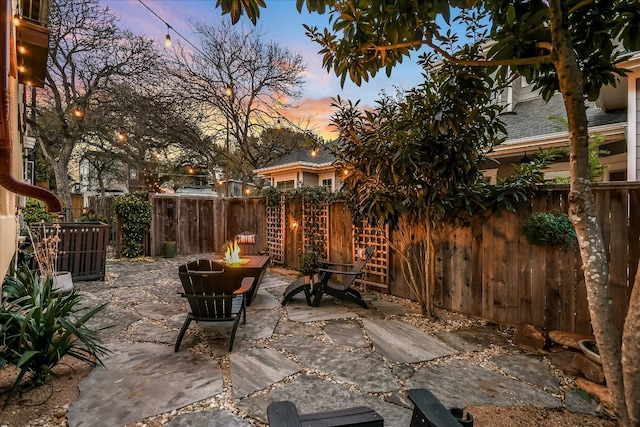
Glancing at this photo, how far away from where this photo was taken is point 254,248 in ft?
22.7

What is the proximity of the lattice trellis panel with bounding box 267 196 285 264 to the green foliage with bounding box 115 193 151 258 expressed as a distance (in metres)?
3.59

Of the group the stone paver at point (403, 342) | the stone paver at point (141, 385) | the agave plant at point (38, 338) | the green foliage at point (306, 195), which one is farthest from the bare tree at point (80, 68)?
the stone paver at point (403, 342)

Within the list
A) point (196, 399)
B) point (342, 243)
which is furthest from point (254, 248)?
point (196, 399)

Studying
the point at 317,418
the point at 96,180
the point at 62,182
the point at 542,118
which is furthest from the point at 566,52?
the point at 96,180

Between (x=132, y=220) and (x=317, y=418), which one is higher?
(x=132, y=220)

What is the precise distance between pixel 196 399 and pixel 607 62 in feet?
13.7

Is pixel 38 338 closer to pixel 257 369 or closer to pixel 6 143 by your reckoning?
pixel 257 369

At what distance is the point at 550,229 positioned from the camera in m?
3.43

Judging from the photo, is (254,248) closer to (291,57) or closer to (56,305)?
(56,305)

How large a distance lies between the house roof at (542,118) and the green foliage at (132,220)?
9.31 metres

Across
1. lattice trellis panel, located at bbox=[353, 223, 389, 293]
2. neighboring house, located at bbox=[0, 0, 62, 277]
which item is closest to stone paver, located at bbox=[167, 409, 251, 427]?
neighboring house, located at bbox=[0, 0, 62, 277]

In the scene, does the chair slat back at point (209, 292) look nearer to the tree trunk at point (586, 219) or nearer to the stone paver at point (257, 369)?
the stone paver at point (257, 369)

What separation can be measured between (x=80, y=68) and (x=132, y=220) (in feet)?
20.9

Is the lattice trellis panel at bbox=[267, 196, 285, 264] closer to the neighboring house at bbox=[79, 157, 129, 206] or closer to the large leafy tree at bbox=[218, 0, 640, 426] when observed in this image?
the large leafy tree at bbox=[218, 0, 640, 426]
